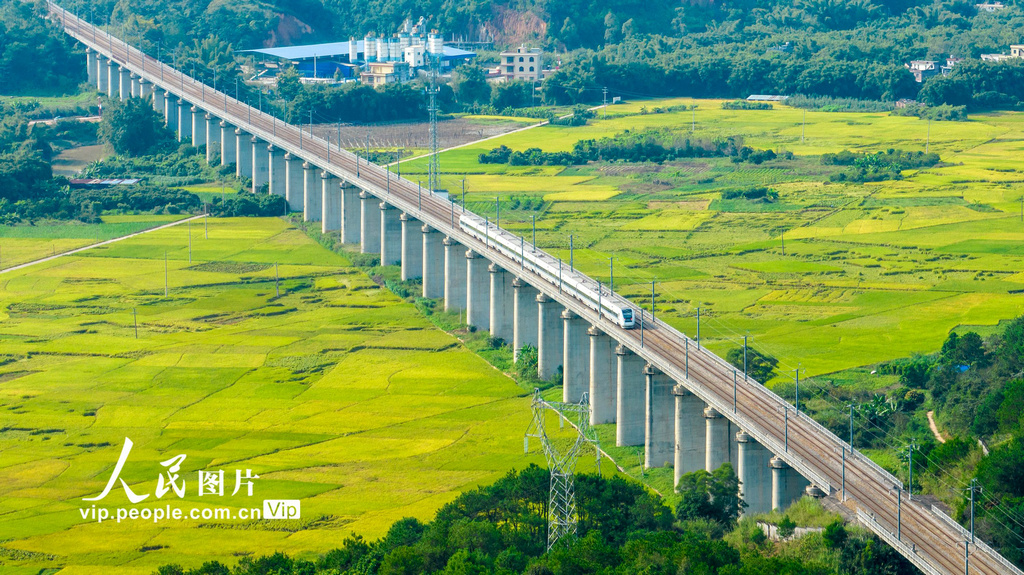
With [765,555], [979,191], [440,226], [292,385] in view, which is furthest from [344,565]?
[979,191]

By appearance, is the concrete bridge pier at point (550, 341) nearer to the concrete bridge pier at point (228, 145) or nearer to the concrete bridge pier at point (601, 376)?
the concrete bridge pier at point (601, 376)

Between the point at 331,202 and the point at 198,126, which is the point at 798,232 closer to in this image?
the point at 331,202

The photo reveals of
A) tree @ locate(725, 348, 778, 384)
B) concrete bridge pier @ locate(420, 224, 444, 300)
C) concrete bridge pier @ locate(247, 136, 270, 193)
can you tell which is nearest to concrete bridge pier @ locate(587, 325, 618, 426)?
tree @ locate(725, 348, 778, 384)

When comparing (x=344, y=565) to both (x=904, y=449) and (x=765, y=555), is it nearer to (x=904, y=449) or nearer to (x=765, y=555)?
(x=765, y=555)

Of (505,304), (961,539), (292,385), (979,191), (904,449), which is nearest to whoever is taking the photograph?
(961,539)

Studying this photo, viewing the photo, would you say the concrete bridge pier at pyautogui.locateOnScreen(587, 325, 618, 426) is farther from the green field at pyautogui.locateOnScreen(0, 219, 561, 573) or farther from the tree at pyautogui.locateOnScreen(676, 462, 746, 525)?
the tree at pyautogui.locateOnScreen(676, 462, 746, 525)
